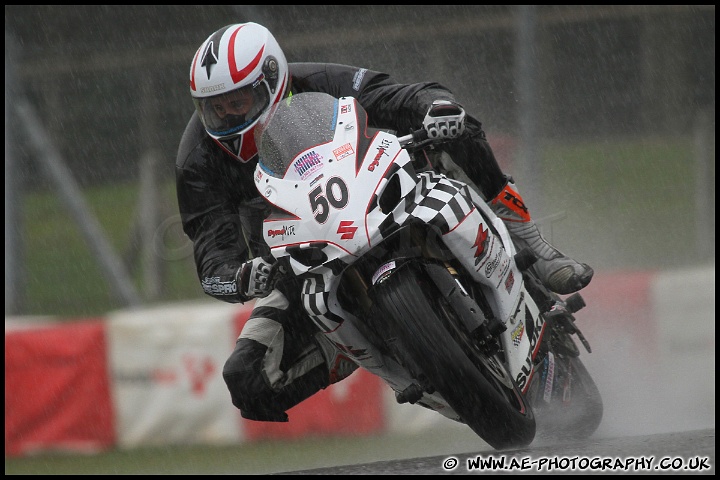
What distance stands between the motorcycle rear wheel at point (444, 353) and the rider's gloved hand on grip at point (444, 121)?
24.8 inches

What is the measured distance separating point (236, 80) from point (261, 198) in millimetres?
612

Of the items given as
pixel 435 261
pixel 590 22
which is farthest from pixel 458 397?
pixel 590 22

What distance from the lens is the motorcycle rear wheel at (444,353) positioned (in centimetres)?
390

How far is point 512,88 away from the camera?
8.23 m

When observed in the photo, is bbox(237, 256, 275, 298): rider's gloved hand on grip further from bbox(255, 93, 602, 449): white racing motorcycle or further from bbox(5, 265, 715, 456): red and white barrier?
bbox(5, 265, 715, 456): red and white barrier

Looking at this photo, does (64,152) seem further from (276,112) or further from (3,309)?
(276,112)

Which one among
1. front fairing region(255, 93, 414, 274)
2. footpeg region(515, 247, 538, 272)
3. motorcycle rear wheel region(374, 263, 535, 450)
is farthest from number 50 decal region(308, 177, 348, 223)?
footpeg region(515, 247, 538, 272)

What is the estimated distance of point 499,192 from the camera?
194 inches

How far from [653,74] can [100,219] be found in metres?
5.24

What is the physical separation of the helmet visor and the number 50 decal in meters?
0.66

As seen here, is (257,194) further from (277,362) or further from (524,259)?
(524,259)

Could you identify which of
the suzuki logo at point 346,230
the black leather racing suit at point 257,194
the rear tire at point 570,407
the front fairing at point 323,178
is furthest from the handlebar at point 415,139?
the rear tire at point 570,407

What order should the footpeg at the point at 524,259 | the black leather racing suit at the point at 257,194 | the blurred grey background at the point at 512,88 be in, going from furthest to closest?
the blurred grey background at the point at 512,88, the black leather racing suit at the point at 257,194, the footpeg at the point at 524,259

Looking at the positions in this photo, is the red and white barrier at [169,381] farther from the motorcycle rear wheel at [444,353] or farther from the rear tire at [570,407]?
the motorcycle rear wheel at [444,353]
